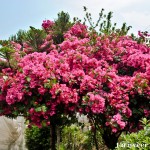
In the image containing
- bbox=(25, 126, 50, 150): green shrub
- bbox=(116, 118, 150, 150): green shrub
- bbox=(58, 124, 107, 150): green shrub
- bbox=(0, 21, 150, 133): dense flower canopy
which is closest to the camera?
bbox=(116, 118, 150, 150): green shrub

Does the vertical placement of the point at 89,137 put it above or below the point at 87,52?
below

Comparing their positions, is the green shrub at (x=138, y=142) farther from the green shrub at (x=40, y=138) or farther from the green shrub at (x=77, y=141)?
the green shrub at (x=40, y=138)

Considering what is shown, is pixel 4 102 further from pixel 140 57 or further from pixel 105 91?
pixel 140 57

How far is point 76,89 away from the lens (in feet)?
24.2

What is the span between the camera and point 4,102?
305 inches

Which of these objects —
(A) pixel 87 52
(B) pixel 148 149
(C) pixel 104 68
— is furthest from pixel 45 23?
(B) pixel 148 149

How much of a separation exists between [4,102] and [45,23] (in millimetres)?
4168

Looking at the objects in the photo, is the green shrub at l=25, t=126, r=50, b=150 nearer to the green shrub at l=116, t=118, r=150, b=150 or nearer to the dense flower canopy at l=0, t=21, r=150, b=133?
the dense flower canopy at l=0, t=21, r=150, b=133

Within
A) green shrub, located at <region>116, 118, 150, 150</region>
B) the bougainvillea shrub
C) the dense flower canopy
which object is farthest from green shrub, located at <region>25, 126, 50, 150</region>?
green shrub, located at <region>116, 118, 150, 150</region>

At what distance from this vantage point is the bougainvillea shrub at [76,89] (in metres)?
7.07

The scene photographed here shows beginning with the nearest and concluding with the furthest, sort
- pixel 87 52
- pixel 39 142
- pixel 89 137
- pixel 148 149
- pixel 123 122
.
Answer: pixel 148 149 → pixel 123 122 → pixel 87 52 → pixel 89 137 → pixel 39 142

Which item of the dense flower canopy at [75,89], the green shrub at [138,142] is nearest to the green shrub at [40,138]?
the dense flower canopy at [75,89]

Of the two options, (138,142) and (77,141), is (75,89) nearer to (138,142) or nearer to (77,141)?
(138,142)

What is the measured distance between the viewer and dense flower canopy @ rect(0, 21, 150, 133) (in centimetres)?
707
